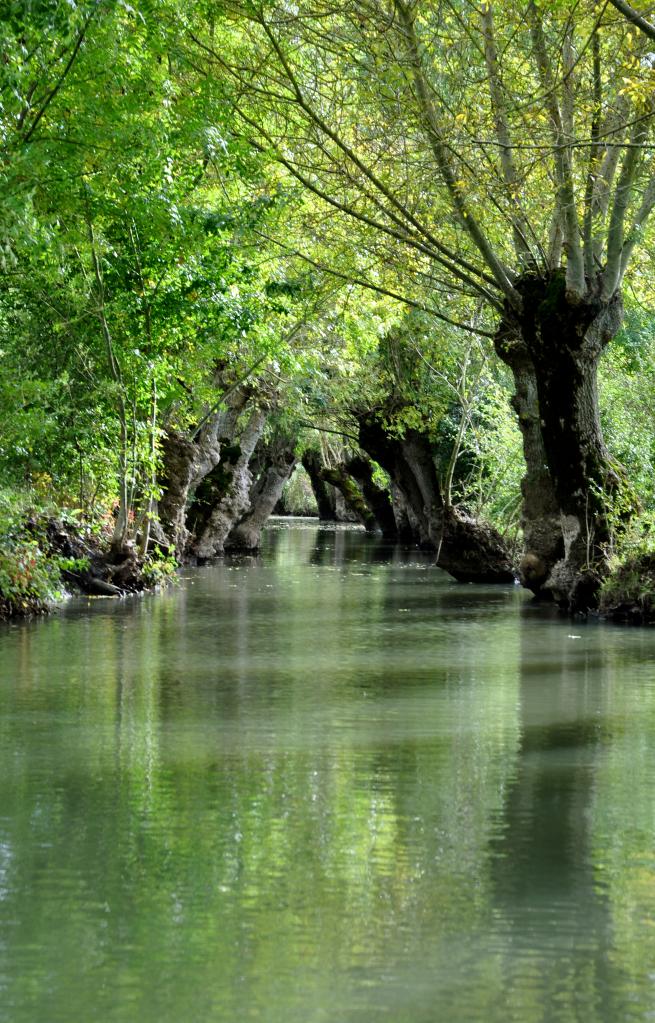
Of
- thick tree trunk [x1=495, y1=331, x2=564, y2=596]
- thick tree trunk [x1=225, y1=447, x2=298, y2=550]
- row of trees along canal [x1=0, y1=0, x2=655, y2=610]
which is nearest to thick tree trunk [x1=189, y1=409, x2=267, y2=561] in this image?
thick tree trunk [x1=225, y1=447, x2=298, y2=550]

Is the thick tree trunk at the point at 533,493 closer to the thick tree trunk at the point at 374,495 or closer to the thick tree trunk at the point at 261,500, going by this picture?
the thick tree trunk at the point at 261,500

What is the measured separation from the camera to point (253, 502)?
45406 mm

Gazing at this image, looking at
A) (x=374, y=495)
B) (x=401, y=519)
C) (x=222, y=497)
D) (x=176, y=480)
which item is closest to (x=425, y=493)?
(x=222, y=497)

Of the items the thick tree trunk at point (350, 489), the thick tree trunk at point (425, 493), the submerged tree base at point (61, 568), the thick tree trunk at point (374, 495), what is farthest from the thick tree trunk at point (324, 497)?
the submerged tree base at point (61, 568)

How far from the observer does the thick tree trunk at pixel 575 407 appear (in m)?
19.6

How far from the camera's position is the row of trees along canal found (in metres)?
15.9

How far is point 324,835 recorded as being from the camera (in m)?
7.20

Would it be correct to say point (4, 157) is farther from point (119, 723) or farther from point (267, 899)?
point (267, 899)

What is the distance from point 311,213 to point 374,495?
37.5 metres

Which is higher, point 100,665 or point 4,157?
point 4,157

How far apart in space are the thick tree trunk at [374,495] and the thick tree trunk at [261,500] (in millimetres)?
8872

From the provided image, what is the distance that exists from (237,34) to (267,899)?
18.2 metres

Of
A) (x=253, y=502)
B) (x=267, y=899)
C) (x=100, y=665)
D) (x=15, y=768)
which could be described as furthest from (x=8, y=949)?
(x=253, y=502)

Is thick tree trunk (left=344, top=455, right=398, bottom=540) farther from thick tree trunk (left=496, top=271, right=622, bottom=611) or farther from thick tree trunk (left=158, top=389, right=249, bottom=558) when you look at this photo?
thick tree trunk (left=496, top=271, right=622, bottom=611)
